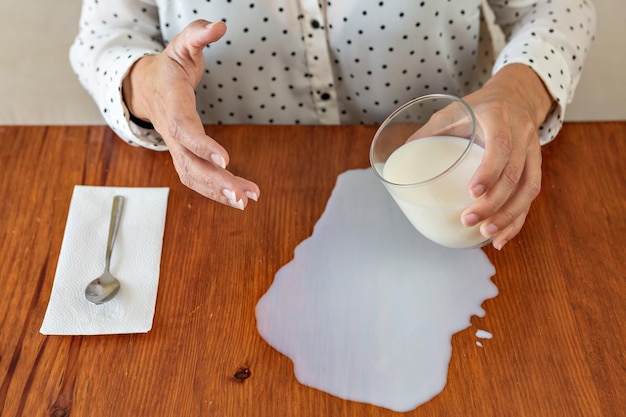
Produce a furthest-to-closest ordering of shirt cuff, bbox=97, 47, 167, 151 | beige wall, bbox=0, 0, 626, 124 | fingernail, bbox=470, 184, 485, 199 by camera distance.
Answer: beige wall, bbox=0, 0, 626, 124
shirt cuff, bbox=97, 47, 167, 151
fingernail, bbox=470, 184, 485, 199

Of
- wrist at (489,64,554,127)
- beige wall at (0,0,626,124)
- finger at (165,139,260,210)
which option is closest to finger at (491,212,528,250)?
wrist at (489,64,554,127)

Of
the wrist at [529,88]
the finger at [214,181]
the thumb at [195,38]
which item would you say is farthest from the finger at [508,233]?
the thumb at [195,38]

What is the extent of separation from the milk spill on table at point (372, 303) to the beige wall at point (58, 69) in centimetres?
62

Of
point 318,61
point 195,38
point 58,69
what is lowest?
point 58,69

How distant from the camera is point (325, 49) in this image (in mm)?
948

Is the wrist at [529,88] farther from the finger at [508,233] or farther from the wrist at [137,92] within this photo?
the wrist at [137,92]

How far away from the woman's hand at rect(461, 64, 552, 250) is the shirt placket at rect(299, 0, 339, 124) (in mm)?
243

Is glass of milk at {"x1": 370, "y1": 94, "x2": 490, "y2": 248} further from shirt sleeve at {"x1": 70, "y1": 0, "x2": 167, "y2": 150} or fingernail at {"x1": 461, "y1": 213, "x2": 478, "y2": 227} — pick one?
shirt sleeve at {"x1": 70, "y1": 0, "x2": 167, "y2": 150}

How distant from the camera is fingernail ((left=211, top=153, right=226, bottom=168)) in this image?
671 millimetres

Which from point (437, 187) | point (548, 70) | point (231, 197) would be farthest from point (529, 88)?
point (231, 197)

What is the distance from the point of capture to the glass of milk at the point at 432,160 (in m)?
0.65

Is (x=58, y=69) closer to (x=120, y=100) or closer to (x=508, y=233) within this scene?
(x=120, y=100)

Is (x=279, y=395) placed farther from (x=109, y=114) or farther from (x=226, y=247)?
(x=109, y=114)

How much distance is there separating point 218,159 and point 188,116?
0.24 ft
